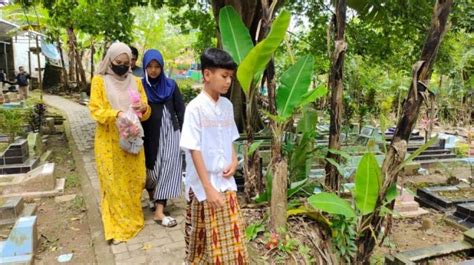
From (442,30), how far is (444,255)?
198cm

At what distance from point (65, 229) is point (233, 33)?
2683 millimetres

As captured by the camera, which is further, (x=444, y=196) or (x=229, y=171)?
(x=444, y=196)

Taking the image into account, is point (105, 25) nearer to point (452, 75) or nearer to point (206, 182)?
point (206, 182)

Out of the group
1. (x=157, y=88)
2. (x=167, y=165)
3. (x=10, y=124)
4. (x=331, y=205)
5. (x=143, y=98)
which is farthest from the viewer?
(x=10, y=124)

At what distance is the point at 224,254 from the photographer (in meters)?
2.21

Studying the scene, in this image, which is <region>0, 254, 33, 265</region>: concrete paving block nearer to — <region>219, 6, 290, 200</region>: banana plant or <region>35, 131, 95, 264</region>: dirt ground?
<region>35, 131, 95, 264</region>: dirt ground

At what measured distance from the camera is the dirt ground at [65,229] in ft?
11.4

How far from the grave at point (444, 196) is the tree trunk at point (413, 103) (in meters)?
Result: 3.16

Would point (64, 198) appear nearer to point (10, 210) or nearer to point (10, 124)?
point (10, 210)

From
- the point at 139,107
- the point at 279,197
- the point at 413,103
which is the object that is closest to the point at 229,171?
the point at 279,197

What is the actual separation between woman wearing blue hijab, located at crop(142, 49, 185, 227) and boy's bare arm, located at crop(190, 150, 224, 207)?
1471 mm

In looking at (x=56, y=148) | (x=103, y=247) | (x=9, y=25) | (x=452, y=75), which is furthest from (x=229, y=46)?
(x=9, y=25)

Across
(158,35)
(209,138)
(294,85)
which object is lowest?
(209,138)

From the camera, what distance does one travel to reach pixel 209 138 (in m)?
2.22
